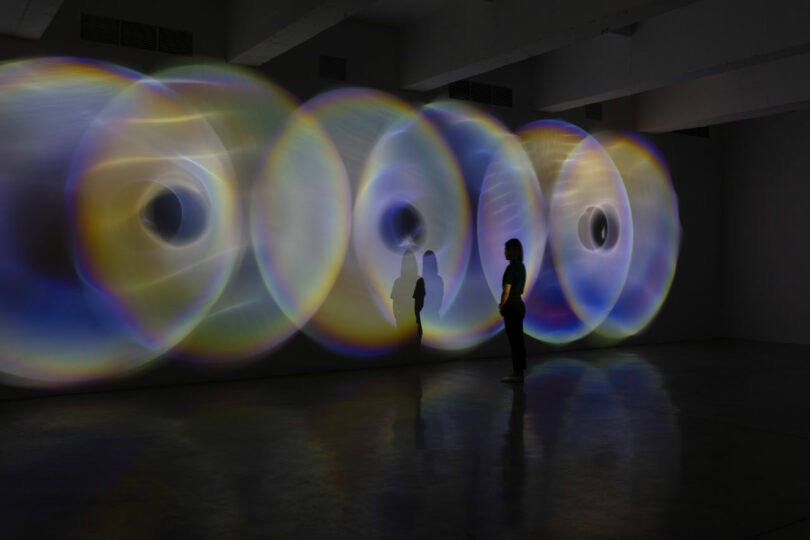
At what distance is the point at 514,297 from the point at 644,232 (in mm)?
4517

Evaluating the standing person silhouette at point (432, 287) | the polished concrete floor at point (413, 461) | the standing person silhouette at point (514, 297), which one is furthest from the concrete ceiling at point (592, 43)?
the polished concrete floor at point (413, 461)

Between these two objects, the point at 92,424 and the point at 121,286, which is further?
the point at 121,286

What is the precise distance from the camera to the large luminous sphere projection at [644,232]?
401 inches

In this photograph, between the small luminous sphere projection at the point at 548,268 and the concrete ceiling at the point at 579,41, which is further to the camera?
the small luminous sphere projection at the point at 548,268

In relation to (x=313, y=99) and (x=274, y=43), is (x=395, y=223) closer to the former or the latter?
(x=313, y=99)

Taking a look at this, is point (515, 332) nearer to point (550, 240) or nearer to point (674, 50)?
point (550, 240)

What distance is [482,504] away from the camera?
3.37 metres

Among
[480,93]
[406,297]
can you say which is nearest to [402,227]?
[406,297]

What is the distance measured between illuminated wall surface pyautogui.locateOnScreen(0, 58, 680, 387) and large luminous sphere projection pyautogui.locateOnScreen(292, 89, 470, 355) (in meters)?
0.02

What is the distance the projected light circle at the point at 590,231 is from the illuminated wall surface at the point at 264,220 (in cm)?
3

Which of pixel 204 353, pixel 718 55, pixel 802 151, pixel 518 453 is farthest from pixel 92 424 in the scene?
pixel 802 151

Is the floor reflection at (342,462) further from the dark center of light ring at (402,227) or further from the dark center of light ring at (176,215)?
the dark center of light ring at (402,227)

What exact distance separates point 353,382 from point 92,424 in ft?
8.54

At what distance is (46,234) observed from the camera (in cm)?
618
